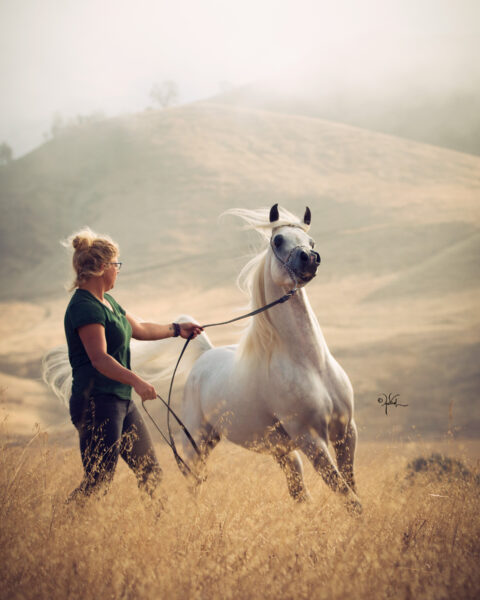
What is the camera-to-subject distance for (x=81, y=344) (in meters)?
2.82

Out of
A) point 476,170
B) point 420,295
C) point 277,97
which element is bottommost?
point 420,295

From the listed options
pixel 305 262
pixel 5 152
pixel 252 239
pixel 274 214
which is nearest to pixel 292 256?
pixel 305 262

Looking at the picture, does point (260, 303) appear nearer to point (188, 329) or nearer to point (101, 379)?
point (188, 329)

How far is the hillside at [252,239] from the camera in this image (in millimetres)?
13320

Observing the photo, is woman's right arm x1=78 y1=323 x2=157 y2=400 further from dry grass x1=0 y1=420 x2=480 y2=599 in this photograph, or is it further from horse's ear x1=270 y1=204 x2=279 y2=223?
horse's ear x1=270 y1=204 x2=279 y2=223

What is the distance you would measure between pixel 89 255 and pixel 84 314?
35 cm

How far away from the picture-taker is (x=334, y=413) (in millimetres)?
3330

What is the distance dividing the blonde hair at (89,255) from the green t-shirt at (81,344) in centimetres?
10

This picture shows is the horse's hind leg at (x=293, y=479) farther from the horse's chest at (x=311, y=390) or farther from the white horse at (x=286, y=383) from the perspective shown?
the horse's chest at (x=311, y=390)

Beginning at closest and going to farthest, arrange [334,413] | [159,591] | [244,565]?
[159,591] < [244,565] < [334,413]

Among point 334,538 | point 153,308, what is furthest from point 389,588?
point 153,308

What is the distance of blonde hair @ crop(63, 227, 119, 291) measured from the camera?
2824 mm

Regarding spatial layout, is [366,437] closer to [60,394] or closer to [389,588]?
[60,394]

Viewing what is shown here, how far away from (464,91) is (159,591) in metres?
82.5
